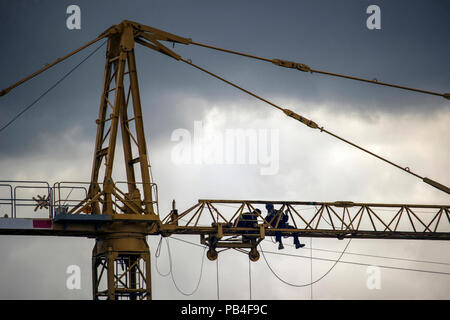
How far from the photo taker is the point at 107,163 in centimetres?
7556

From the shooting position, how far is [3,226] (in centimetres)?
7312

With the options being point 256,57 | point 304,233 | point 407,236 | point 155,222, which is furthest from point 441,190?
point 155,222

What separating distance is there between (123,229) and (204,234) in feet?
23.0

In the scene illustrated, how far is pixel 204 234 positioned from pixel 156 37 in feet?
42.5

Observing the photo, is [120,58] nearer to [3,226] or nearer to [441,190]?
[3,226]

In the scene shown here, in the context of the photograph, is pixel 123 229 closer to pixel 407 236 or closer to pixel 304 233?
pixel 304 233
